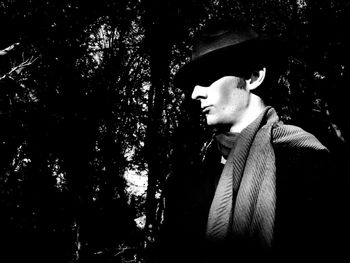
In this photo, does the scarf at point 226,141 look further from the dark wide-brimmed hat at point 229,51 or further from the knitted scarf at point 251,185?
the dark wide-brimmed hat at point 229,51

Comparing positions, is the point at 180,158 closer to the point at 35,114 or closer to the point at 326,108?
the point at 35,114

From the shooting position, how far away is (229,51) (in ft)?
6.59

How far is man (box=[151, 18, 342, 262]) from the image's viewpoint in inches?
56.6

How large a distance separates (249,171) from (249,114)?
1.58 feet

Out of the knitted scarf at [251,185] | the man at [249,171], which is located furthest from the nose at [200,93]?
the knitted scarf at [251,185]

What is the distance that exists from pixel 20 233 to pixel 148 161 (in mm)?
4892

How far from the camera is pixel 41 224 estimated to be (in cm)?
597

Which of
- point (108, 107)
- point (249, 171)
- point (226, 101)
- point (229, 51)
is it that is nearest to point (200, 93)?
point (226, 101)

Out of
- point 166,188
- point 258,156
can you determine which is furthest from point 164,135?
point 258,156

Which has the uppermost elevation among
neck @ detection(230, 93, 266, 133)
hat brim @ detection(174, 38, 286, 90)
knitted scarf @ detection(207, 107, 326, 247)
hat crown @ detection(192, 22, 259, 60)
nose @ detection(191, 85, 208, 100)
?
hat crown @ detection(192, 22, 259, 60)

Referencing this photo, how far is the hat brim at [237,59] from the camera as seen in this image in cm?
202

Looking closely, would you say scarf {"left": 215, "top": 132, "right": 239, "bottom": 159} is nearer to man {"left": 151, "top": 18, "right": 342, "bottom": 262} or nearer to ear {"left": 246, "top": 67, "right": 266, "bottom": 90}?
man {"left": 151, "top": 18, "right": 342, "bottom": 262}

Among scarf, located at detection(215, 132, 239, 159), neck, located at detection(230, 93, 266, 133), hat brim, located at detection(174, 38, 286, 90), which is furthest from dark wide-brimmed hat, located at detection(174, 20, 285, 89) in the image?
scarf, located at detection(215, 132, 239, 159)

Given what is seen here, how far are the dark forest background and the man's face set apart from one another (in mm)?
3513
